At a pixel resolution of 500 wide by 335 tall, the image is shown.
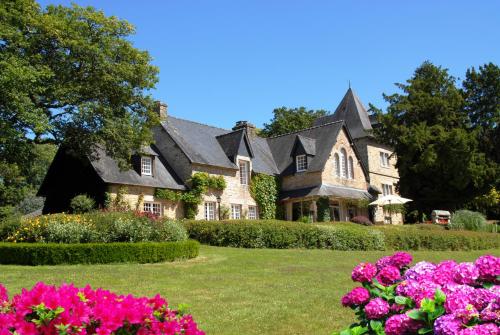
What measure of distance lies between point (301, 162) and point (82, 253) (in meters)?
21.5

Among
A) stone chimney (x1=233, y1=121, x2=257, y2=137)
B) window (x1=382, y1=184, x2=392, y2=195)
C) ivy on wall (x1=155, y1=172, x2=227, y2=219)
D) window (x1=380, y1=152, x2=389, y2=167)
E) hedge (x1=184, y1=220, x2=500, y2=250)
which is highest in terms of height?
stone chimney (x1=233, y1=121, x2=257, y2=137)

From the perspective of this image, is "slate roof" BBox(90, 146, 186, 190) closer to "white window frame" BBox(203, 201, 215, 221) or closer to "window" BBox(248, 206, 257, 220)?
"white window frame" BBox(203, 201, 215, 221)

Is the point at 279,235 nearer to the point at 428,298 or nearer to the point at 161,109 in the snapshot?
the point at 161,109

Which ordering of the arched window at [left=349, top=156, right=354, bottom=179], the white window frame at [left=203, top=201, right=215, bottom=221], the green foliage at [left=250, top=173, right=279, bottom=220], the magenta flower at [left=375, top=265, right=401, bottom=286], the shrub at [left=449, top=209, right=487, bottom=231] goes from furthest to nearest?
the arched window at [left=349, top=156, right=354, bottom=179]
the green foliage at [left=250, top=173, right=279, bottom=220]
the shrub at [left=449, top=209, right=487, bottom=231]
the white window frame at [left=203, top=201, right=215, bottom=221]
the magenta flower at [left=375, top=265, right=401, bottom=286]

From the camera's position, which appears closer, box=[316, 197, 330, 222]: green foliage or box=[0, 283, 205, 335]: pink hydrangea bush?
box=[0, 283, 205, 335]: pink hydrangea bush

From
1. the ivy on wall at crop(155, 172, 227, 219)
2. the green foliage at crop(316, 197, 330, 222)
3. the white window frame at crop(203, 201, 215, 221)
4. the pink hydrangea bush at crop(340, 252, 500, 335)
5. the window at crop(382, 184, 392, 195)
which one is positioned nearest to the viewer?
the pink hydrangea bush at crop(340, 252, 500, 335)

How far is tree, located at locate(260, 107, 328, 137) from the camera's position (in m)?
58.2

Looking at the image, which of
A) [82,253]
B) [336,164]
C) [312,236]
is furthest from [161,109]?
[82,253]

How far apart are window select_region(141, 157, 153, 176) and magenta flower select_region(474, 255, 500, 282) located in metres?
25.7

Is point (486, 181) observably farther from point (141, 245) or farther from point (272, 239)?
point (141, 245)

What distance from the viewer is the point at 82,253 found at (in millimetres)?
16047

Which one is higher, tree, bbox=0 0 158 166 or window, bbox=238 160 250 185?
tree, bbox=0 0 158 166

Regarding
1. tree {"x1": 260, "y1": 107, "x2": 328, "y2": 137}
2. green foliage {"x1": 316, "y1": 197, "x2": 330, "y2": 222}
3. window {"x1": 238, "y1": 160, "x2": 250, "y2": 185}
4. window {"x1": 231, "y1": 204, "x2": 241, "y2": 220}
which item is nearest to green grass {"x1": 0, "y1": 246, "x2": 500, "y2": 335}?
window {"x1": 231, "y1": 204, "x2": 241, "y2": 220}

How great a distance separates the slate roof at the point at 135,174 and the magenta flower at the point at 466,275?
77.3 feet
